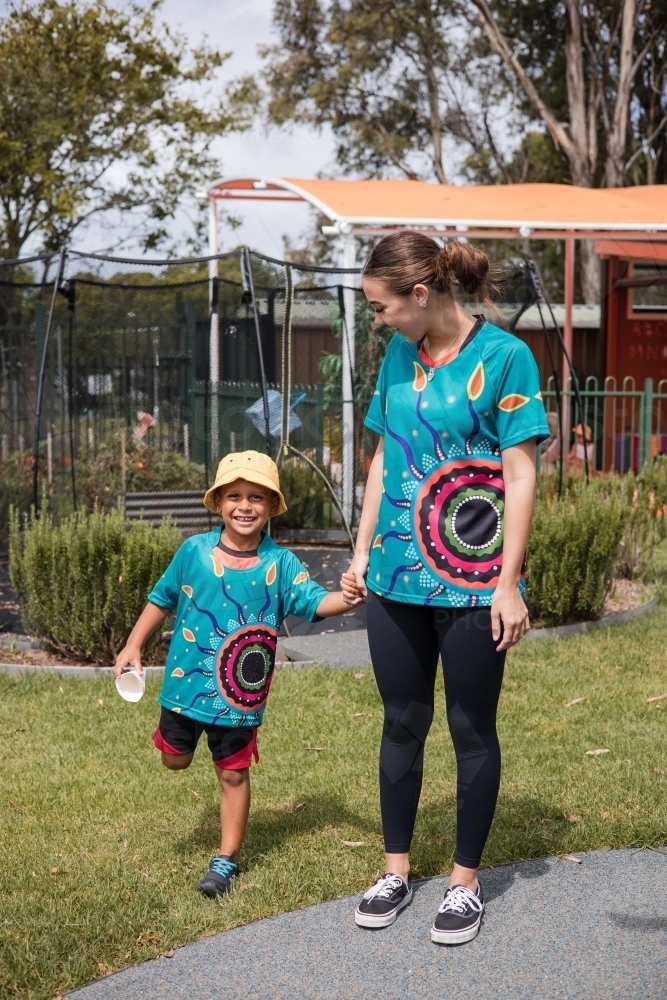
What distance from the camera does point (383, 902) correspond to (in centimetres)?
332

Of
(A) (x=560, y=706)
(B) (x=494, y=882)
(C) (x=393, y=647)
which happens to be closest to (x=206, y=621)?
(C) (x=393, y=647)

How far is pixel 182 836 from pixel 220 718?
2.29 feet

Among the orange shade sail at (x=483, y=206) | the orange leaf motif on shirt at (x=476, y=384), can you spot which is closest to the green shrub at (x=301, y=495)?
the orange shade sail at (x=483, y=206)

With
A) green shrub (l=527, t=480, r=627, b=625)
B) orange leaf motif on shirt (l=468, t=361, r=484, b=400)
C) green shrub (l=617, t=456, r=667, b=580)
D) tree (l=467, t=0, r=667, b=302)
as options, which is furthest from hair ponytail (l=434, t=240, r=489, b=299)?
tree (l=467, t=0, r=667, b=302)

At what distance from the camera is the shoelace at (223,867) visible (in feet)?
11.8

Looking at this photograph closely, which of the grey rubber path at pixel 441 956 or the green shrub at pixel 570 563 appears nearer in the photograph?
the grey rubber path at pixel 441 956

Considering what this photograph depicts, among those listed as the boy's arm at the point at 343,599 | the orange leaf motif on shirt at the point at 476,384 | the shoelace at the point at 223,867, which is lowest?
the shoelace at the point at 223,867

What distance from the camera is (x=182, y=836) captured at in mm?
4016

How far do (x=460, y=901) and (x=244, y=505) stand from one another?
126cm

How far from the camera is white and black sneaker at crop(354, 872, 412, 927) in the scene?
3275mm

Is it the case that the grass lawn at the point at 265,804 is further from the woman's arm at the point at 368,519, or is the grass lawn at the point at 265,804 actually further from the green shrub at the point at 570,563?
the woman's arm at the point at 368,519

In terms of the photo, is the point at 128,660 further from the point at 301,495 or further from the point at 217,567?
the point at 301,495

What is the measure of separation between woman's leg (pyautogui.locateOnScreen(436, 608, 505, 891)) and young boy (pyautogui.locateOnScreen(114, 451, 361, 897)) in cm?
47

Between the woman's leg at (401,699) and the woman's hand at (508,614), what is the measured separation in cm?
23
